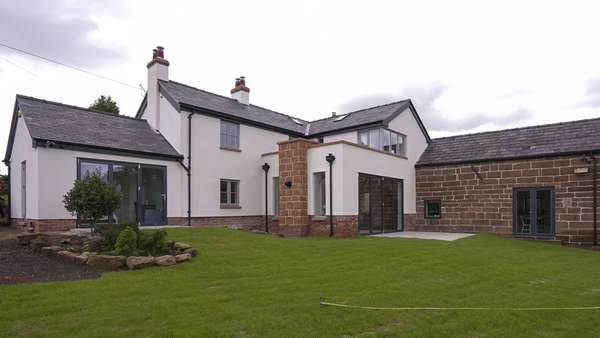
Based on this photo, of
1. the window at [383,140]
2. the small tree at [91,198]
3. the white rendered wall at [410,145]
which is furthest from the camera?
the white rendered wall at [410,145]

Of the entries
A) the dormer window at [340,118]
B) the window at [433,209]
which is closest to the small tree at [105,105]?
the dormer window at [340,118]

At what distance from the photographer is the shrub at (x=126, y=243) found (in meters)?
8.74

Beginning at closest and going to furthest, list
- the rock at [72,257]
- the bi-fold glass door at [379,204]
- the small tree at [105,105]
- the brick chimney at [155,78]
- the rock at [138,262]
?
the rock at [138,262] → the rock at [72,257] → the bi-fold glass door at [379,204] → the brick chimney at [155,78] → the small tree at [105,105]

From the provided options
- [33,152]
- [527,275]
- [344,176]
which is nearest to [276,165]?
[344,176]

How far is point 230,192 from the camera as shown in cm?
1862

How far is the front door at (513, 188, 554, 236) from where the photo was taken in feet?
54.7

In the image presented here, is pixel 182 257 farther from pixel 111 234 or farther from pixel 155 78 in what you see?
pixel 155 78

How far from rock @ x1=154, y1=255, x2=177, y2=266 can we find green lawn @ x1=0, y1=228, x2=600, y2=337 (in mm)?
333

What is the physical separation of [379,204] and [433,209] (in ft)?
12.8

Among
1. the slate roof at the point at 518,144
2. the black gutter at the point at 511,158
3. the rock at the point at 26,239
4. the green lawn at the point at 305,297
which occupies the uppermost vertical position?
the slate roof at the point at 518,144

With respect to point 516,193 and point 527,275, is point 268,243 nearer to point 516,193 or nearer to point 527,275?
point 527,275

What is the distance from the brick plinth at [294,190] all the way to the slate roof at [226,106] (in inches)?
142

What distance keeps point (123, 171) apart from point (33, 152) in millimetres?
2901

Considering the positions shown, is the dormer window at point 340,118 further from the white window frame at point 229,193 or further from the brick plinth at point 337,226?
the brick plinth at point 337,226
